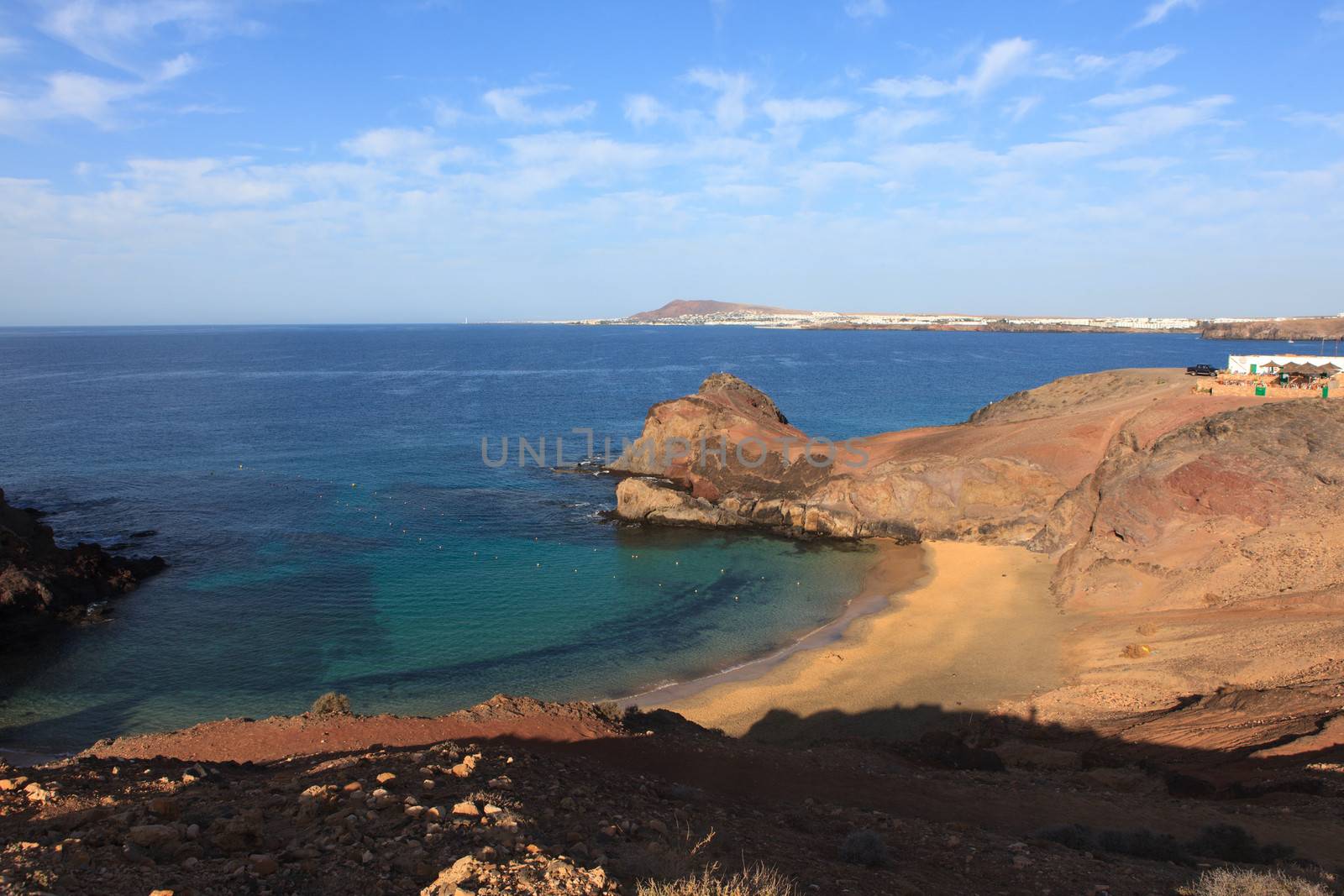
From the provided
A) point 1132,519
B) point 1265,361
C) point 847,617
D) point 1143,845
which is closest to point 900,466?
point 1132,519

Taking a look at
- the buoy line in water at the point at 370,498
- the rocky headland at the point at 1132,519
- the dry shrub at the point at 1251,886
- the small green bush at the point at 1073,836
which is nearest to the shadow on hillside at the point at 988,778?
the small green bush at the point at 1073,836

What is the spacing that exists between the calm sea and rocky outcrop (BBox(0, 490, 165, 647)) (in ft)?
4.03

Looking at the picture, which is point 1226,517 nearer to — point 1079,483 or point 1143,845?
point 1079,483

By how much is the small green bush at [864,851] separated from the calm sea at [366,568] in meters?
15.1

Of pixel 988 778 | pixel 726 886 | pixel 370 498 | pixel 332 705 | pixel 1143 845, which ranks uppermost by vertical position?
pixel 726 886

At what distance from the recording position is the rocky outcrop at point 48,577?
96.1 ft

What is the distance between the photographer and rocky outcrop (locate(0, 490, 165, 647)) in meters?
29.3

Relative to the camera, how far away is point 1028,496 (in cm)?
3853

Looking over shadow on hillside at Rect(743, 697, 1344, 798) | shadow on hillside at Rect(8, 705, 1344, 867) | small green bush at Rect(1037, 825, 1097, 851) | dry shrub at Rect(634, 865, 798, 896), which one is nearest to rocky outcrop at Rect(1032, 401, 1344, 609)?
shadow on hillside at Rect(743, 697, 1344, 798)

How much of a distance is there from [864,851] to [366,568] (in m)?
30.3

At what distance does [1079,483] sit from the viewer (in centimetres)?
3728

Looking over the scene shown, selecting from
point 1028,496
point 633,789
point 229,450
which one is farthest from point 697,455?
point 633,789

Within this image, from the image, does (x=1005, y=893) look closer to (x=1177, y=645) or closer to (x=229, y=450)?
(x=1177, y=645)

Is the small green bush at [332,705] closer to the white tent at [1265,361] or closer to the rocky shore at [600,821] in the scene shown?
the rocky shore at [600,821]
